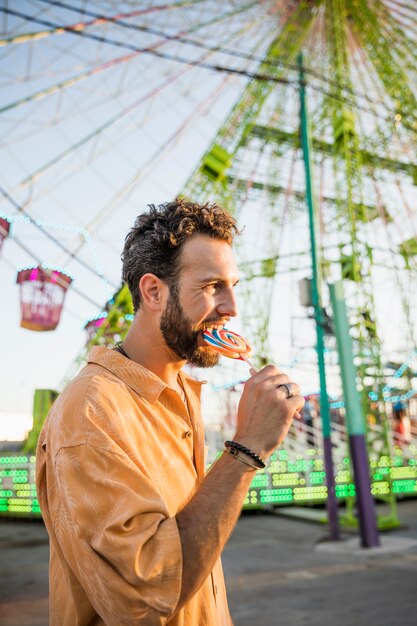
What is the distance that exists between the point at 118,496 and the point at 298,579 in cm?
520

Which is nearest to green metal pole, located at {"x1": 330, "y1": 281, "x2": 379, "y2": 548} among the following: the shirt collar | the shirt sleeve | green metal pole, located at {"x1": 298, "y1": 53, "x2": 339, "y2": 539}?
green metal pole, located at {"x1": 298, "y1": 53, "x2": 339, "y2": 539}

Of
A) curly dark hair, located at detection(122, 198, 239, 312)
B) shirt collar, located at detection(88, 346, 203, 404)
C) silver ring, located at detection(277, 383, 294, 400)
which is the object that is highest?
curly dark hair, located at detection(122, 198, 239, 312)

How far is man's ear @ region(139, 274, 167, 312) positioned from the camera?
5.02 ft

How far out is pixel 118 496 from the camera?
3.46 ft

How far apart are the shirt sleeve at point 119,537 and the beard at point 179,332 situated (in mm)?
453

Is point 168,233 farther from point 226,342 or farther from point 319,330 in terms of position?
point 319,330

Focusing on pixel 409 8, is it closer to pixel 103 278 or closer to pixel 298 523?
pixel 103 278

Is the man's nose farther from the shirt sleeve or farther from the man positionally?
the shirt sleeve

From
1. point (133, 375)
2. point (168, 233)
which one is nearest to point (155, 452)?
point (133, 375)

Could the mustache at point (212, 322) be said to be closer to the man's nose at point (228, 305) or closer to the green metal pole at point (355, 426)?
the man's nose at point (228, 305)

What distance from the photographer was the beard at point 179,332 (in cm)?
149

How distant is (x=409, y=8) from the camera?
41.1 ft

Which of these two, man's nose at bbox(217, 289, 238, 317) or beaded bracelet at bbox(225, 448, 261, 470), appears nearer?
beaded bracelet at bbox(225, 448, 261, 470)

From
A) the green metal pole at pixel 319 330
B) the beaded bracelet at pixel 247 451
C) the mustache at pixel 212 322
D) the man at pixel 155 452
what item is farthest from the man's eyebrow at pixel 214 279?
the green metal pole at pixel 319 330
